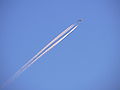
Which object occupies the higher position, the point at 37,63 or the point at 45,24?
the point at 45,24

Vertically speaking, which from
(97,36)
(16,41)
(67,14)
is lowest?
(97,36)

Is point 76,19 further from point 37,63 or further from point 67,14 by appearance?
point 37,63

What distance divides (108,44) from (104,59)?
0.47 ft

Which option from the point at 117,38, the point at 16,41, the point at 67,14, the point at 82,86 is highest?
the point at 16,41

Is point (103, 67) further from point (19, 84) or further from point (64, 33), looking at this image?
point (19, 84)

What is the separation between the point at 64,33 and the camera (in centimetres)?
148

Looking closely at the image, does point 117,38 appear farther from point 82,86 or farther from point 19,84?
point 19,84

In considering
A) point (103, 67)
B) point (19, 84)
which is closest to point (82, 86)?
point (103, 67)

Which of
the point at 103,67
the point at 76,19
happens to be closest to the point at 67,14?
the point at 76,19

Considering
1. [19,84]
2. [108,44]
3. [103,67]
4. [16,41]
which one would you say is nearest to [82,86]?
[103,67]

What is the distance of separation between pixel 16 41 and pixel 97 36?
754 millimetres

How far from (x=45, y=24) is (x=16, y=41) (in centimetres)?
32

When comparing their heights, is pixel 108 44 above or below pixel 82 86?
above

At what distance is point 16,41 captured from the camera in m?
1.55
